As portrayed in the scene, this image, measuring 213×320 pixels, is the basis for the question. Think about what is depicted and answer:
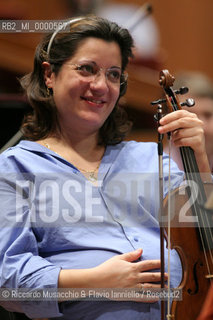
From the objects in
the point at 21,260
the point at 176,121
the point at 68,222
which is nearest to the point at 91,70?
the point at 176,121

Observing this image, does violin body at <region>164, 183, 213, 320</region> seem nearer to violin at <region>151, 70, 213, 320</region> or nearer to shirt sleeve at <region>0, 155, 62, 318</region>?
violin at <region>151, 70, 213, 320</region>

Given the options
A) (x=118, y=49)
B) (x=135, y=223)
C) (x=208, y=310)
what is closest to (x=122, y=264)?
(x=135, y=223)

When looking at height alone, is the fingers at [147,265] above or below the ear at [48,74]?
below

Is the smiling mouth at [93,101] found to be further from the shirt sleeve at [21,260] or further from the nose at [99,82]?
the shirt sleeve at [21,260]

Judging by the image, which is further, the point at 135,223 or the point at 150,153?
the point at 150,153

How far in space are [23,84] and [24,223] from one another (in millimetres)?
465

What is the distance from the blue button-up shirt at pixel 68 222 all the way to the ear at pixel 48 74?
0.59ft

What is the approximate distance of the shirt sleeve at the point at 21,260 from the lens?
3.20 feet

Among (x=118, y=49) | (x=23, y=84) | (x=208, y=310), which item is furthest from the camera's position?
(x=23, y=84)

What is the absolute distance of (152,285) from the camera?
101 cm

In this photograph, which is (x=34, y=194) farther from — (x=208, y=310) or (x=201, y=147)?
(x=208, y=310)

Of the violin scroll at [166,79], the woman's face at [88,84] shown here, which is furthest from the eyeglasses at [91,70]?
the violin scroll at [166,79]

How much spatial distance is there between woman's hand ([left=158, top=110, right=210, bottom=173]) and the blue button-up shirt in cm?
19

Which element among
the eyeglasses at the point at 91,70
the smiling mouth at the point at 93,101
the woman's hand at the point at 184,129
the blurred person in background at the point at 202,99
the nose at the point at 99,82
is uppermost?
the blurred person in background at the point at 202,99
